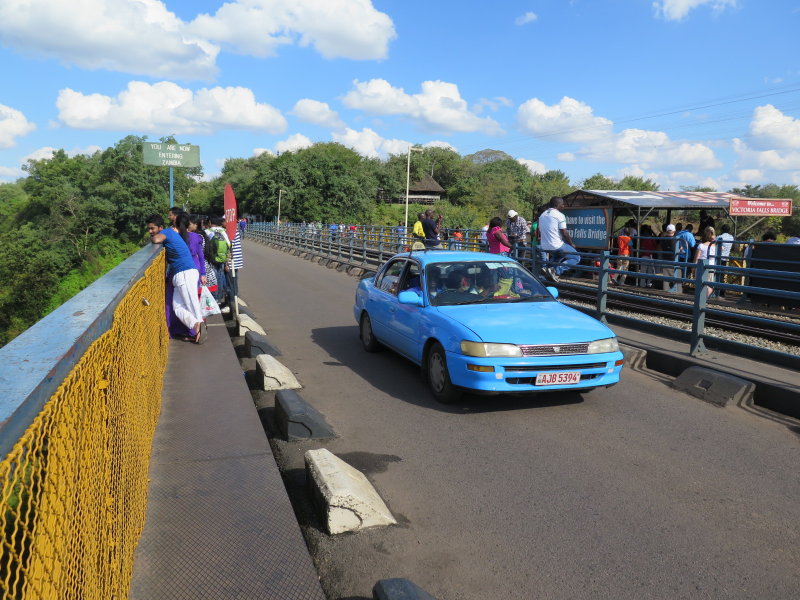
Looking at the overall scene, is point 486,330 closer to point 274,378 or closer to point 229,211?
point 274,378

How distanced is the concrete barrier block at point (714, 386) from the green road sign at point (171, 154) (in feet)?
41.3

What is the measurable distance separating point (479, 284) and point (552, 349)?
1.59 m

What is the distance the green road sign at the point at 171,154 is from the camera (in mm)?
16125

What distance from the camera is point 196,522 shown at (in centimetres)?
366

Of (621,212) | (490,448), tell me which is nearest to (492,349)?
(490,448)

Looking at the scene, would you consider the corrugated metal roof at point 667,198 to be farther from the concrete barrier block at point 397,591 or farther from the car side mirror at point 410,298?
the concrete barrier block at point 397,591

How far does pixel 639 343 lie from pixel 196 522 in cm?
670

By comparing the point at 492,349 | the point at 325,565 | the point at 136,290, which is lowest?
the point at 325,565

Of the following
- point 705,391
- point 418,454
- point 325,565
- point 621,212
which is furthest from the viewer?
point 621,212

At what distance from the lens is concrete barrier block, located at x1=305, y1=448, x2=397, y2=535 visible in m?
3.86

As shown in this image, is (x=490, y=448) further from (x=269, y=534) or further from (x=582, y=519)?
(x=269, y=534)

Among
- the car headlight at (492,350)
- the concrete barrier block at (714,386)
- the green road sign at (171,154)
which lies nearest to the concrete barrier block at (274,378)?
the car headlight at (492,350)

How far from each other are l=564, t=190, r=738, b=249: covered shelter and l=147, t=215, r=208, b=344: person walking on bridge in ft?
45.7

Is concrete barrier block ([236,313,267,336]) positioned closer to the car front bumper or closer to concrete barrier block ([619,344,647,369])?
the car front bumper
